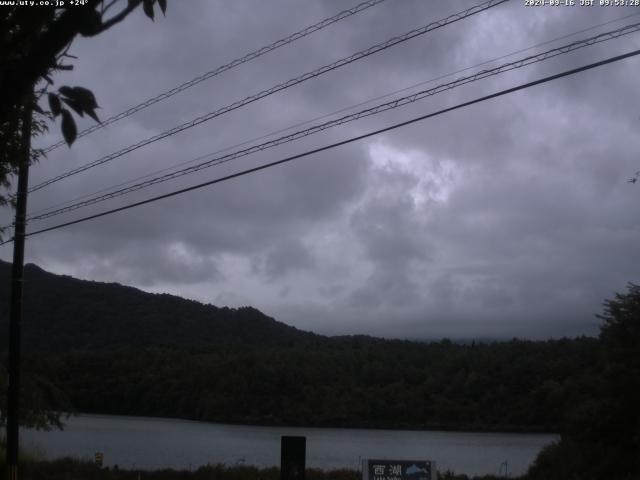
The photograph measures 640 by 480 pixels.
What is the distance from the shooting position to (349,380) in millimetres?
47000

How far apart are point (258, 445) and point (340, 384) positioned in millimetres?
9217

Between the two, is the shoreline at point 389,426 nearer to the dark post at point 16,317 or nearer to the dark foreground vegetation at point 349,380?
the dark foreground vegetation at point 349,380

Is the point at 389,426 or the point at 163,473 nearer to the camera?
the point at 163,473

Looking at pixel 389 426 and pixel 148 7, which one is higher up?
pixel 148 7

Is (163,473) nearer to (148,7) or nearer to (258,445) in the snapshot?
(258,445)

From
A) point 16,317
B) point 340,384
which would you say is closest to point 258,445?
point 340,384

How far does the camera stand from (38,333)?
51469 millimetres

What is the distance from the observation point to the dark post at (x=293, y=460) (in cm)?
1617

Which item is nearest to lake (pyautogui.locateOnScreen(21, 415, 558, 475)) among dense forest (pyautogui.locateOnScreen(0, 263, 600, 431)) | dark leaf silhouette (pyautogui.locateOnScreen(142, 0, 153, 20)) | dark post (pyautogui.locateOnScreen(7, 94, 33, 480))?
dense forest (pyautogui.locateOnScreen(0, 263, 600, 431))

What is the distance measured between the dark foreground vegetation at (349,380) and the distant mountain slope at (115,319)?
0.16 metres

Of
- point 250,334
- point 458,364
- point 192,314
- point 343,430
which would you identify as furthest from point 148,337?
point 458,364

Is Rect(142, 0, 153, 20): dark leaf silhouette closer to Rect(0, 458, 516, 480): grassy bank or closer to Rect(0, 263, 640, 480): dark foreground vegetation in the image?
Rect(0, 263, 640, 480): dark foreground vegetation

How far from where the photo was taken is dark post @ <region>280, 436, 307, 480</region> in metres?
16.2

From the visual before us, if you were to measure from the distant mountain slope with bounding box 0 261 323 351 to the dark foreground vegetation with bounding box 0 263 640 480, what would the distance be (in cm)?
16
